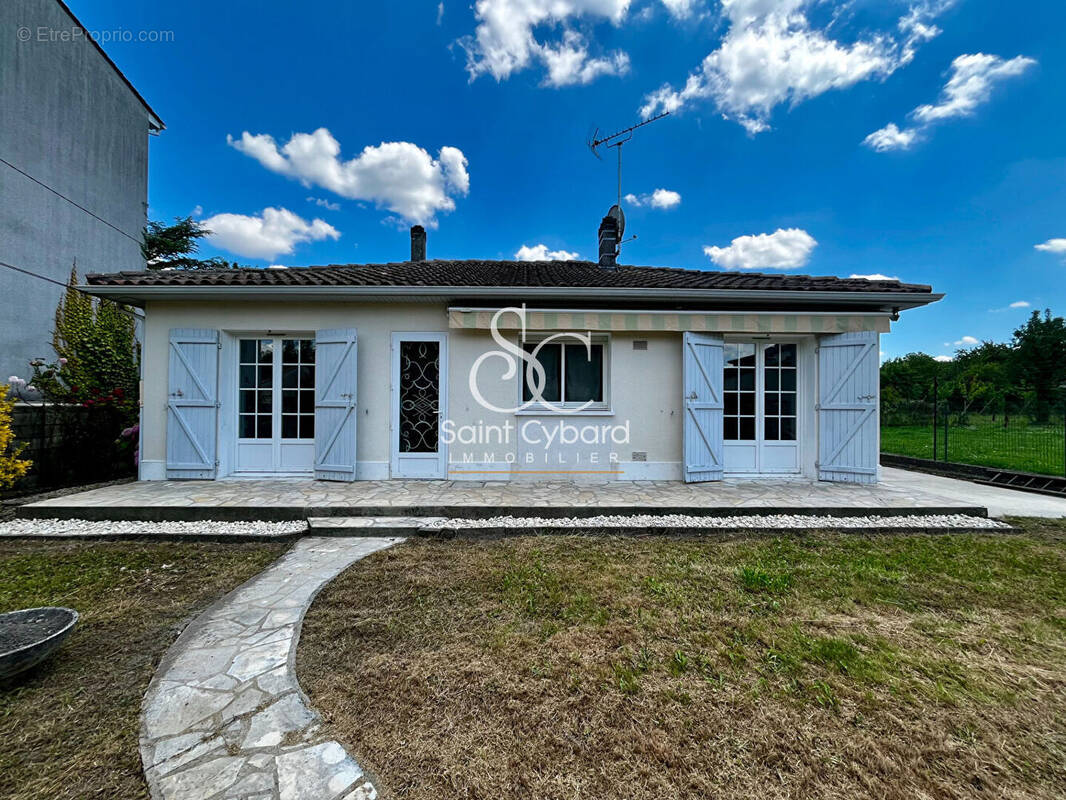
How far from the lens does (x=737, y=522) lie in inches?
242

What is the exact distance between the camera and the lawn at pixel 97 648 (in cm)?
204

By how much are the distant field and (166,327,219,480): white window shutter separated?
60.7ft

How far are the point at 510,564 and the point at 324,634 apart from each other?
207 cm

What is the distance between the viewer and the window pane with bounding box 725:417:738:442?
8.66 meters

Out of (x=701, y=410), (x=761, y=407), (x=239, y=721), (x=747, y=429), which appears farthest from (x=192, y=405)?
(x=761, y=407)

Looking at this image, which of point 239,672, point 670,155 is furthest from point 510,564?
point 670,155

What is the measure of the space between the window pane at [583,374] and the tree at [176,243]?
21501mm

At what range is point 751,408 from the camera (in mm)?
8648

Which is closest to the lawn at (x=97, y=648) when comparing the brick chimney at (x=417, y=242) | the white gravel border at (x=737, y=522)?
the white gravel border at (x=737, y=522)

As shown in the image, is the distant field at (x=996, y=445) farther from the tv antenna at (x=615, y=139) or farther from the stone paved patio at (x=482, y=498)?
the tv antenna at (x=615, y=139)

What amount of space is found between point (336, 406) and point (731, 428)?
8483 millimetres

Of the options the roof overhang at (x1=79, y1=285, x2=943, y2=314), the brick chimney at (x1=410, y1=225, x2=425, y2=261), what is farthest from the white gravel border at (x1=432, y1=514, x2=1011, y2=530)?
the brick chimney at (x1=410, y1=225, x2=425, y2=261)

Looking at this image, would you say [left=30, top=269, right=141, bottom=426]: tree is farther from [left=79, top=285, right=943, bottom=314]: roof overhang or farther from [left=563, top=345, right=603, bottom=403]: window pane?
[left=563, top=345, right=603, bottom=403]: window pane

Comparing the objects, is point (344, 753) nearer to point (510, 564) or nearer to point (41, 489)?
point (510, 564)
